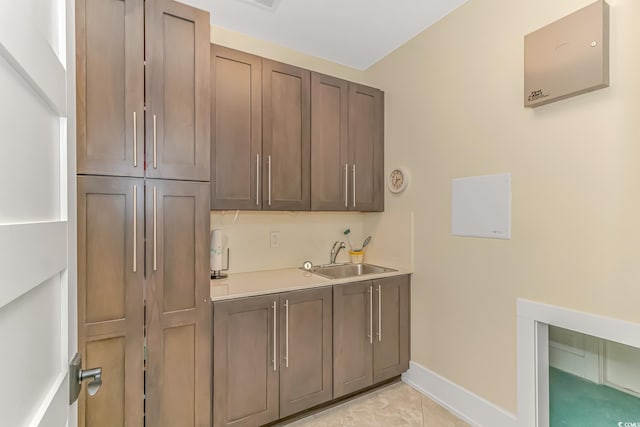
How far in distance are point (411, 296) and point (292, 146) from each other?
4.86 feet

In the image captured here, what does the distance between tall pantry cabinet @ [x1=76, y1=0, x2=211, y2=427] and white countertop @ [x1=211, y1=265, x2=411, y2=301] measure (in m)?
0.20

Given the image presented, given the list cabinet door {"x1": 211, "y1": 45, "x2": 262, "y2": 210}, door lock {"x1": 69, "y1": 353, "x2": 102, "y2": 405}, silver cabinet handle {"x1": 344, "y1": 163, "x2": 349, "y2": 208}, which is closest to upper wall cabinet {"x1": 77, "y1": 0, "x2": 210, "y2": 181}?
cabinet door {"x1": 211, "y1": 45, "x2": 262, "y2": 210}

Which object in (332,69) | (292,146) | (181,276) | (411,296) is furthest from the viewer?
(332,69)

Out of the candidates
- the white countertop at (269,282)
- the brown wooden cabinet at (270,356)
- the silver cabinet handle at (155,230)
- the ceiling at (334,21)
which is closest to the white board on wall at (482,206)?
the white countertop at (269,282)

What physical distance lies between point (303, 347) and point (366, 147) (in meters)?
1.62

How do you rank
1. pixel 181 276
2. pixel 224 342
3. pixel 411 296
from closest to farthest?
pixel 181 276
pixel 224 342
pixel 411 296

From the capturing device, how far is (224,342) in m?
1.69

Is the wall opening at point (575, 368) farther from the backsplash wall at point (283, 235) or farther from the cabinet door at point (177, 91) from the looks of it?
the cabinet door at point (177, 91)

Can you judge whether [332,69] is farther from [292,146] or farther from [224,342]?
[224,342]

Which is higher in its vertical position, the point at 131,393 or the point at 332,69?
the point at 332,69

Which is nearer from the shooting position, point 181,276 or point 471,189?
point 181,276

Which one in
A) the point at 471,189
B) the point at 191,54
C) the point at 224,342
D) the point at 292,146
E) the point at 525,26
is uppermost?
the point at 525,26

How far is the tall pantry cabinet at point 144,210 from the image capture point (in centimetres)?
139

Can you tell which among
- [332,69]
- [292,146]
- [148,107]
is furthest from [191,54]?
[332,69]
